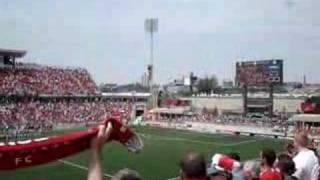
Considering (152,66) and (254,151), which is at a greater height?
(152,66)

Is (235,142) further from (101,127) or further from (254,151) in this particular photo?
(101,127)

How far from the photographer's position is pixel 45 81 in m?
68.9

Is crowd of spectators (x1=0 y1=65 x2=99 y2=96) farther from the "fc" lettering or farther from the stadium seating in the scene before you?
the "fc" lettering

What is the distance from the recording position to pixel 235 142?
45.1 metres

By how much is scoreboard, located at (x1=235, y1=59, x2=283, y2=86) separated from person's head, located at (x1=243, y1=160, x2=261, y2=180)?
53.7 m

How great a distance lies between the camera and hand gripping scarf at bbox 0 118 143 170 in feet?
12.4

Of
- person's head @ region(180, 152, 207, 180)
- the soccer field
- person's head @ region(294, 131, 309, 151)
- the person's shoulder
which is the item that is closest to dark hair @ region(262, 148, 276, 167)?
the person's shoulder

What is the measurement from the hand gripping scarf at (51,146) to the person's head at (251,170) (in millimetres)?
2017

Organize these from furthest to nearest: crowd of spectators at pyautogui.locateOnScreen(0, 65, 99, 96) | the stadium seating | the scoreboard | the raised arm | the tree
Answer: the tree
crowd of spectators at pyautogui.locateOnScreen(0, 65, 99, 96)
the scoreboard
the stadium seating
the raised arm

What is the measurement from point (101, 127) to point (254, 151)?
35.7 m

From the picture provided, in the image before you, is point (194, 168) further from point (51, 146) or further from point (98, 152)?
point (51, 146)

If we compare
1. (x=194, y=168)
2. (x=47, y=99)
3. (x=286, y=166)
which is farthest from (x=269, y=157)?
(x=47, y=99)

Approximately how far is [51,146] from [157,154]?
33.4 m

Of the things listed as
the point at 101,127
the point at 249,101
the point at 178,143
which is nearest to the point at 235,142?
the point at 178,143
